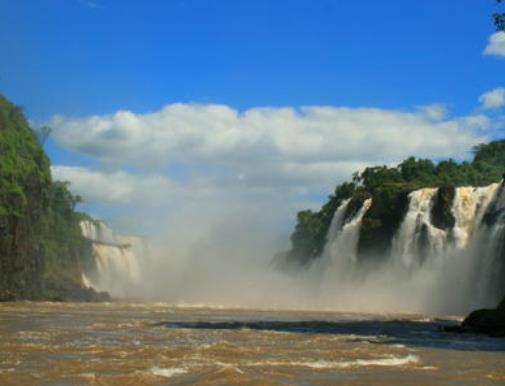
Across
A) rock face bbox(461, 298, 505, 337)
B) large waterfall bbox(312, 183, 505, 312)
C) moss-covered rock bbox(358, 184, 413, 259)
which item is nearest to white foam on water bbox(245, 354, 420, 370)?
rock face bbox(461, 298, 505, 337)

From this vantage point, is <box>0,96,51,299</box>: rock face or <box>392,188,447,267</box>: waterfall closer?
<box>392,188,447,267</box>: waterfall

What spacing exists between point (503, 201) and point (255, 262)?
194ft

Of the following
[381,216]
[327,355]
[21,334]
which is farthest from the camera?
[381,216]

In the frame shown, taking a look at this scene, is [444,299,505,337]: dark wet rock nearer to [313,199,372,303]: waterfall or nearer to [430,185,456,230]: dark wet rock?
[430,185,456,230]: dark wet rock

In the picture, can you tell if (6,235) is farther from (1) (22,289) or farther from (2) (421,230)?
(2) (421,230)

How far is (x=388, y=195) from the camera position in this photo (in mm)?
57938

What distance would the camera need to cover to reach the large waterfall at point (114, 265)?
94.3m

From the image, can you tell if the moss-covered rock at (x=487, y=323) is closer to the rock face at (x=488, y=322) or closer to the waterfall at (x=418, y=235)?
the rock face at (x=488, y=322)

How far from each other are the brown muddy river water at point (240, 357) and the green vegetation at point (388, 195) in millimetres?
32160

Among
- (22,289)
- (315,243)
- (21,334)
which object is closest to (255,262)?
(315,243)

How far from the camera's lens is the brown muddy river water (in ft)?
39.3

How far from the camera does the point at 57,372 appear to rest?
12.4 metres

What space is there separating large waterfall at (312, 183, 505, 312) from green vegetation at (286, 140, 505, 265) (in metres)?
0.89

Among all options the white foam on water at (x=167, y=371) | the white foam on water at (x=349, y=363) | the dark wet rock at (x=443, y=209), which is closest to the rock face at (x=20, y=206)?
the dark wet rock at (x=443, y=209)
